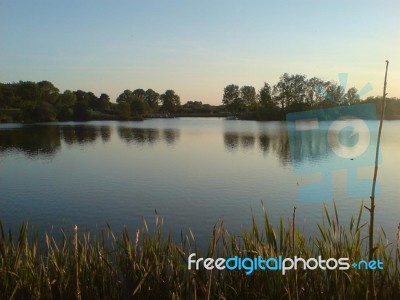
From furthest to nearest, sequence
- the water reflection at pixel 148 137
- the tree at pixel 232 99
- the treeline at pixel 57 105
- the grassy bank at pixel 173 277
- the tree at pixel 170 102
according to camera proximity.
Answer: the tree at pixel 170 102 < the tree at pixel 232 99 < the treeline at pixel 57 105 < the water reflection at pixel 148 137 < the grassy bank at pixel 173 277

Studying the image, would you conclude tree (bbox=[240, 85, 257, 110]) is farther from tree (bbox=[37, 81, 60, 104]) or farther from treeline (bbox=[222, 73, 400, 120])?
tree (bbox=[37, 81, 60, 104])

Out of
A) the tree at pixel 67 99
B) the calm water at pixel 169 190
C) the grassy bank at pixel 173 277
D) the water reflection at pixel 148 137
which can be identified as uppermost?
the tree at pixel 67 99

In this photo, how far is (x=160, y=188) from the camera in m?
16.3

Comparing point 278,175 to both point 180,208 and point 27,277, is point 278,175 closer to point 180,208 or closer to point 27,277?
point 180,208

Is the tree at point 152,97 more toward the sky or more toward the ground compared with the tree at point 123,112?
more toward the sky

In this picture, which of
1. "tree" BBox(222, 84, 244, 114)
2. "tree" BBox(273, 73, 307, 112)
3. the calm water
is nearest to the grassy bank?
the calm water

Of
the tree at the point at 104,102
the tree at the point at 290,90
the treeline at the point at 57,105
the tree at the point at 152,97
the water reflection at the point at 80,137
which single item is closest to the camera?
the water reflection at the point at 80,137

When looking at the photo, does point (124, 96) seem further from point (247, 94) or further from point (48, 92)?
point (247, 94)

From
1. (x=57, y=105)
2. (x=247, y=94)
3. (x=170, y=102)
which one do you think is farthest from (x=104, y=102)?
(x=247, y=94)

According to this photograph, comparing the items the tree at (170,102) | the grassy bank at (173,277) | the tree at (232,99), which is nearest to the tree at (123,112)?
the tree at (170,102)

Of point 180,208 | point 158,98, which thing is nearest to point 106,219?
point 180,208

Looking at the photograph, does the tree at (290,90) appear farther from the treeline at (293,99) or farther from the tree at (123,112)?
the tree at (123,112)

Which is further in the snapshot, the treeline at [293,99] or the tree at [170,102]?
the tree at [170,102]

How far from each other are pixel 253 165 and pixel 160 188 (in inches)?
323
